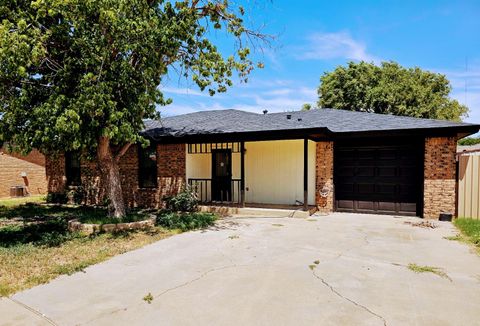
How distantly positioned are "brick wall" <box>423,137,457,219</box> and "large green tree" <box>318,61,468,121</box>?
15.8 metres

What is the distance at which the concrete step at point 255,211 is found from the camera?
31.3 feet

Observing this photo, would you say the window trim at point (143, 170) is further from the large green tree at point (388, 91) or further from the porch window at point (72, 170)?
the large green tree at point (388, 91)

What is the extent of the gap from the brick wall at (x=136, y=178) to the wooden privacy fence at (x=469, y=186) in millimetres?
8529

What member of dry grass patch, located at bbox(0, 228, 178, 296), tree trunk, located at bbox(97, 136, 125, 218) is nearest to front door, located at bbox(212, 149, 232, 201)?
tree trunk, located at bbox(97, 136, 125, 218)

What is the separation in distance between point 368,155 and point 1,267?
30.8ft

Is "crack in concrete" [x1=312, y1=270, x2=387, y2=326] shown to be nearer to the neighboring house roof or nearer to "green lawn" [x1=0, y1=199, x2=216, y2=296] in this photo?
"green lawn" [x1=0, y1=199, x2=216, y2=296]

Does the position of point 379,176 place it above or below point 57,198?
above

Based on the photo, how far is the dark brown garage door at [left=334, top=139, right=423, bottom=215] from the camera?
9375 millimetres

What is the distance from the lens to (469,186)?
8.56 meters

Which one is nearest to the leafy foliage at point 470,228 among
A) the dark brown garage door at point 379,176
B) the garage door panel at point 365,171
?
the dark brown garage door at point 379,176

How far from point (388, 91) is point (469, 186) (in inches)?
654

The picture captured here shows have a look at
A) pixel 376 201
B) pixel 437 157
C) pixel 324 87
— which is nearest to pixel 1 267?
pixel 376 201

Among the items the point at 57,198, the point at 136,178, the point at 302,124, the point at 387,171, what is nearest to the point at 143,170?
the point at 136,178

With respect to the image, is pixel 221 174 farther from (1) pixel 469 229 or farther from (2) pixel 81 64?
(1) pixel 469 229
